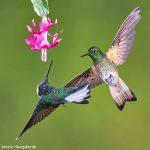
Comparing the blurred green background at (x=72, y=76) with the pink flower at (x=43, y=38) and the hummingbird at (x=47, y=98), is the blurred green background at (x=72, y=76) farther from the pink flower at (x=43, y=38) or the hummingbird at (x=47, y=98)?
the pink flower at (x=43, y=38)

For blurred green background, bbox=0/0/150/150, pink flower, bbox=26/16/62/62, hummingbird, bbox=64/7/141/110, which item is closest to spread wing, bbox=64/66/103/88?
hummingbird, bbox=64/7/141/110

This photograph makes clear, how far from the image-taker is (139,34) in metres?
5.94

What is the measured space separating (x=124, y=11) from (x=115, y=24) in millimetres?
165

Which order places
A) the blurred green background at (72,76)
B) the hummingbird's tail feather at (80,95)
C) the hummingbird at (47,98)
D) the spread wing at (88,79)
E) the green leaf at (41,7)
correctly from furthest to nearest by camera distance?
the blurred green background at (72,76)
the spread wing at (88,79)
the hummingbird at (47,98)
the green leaf at (41,7)
the hummingbird's tail feather at (80,95)

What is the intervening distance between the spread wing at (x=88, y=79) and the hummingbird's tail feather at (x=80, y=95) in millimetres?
159

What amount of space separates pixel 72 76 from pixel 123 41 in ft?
10.8

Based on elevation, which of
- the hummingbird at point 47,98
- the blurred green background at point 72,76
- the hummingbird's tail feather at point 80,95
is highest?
the blurred green background at point 72,76

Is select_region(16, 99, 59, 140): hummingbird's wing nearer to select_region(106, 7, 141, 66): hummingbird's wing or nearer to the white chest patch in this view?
the white chest patch

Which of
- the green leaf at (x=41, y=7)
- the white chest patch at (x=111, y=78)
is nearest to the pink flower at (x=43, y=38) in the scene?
the green leaf at (x=41, y=7)

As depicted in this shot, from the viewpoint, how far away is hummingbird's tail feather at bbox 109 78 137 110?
2312 mm

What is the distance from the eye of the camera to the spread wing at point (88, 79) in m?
2.35

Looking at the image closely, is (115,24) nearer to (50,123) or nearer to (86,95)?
(50,123)

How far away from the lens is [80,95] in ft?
6.63

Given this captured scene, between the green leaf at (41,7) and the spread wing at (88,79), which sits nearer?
the green leaf at (41,7)
